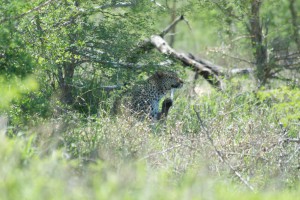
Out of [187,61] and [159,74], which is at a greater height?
[159,74]

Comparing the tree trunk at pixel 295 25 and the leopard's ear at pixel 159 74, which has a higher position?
the tree trunk at pixel 295 25

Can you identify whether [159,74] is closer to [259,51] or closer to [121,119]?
[121,119]

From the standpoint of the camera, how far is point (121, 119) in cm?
966

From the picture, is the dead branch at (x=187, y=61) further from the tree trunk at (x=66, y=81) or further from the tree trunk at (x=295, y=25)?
the tree trunk at (x=66, y=81)

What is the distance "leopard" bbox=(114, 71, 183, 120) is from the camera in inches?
464

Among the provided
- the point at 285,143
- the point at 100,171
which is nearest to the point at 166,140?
the point at 285,143

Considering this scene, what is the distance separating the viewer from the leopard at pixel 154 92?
1180 cm

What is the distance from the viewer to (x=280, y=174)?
315 inches

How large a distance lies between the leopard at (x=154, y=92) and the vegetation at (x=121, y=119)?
160 millimetres

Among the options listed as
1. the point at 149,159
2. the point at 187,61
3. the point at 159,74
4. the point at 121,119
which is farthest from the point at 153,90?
the point at 149,159

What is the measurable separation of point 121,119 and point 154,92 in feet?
8.87

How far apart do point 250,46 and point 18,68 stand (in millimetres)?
8099

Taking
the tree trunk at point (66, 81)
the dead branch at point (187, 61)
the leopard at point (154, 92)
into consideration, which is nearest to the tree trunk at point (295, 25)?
the dead branch at point (187, 61)

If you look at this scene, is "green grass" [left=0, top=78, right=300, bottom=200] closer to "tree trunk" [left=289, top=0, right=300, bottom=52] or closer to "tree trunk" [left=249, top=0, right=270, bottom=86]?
"tree trunk" [left=249, top=0, right=270, bottom=86]
